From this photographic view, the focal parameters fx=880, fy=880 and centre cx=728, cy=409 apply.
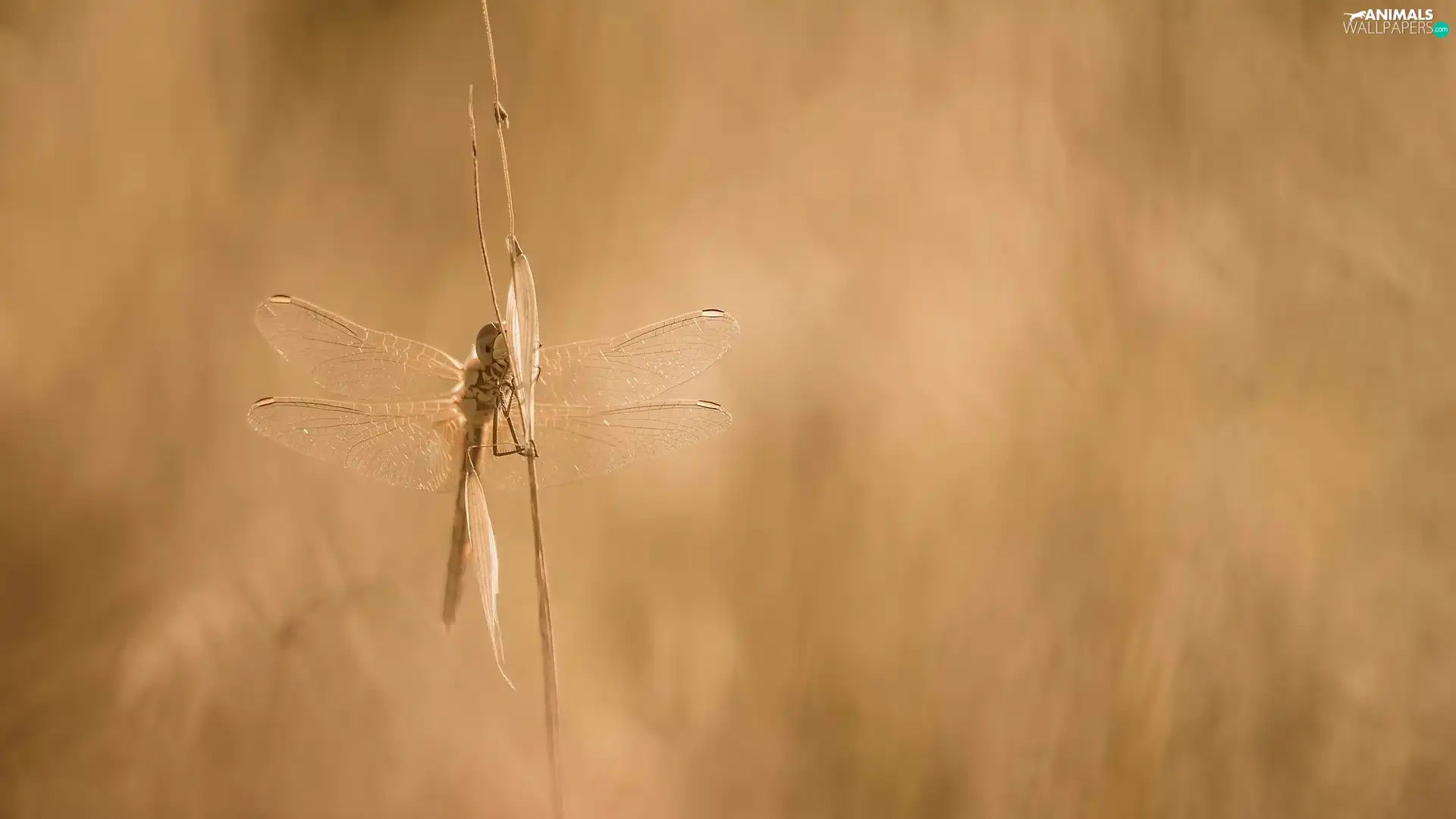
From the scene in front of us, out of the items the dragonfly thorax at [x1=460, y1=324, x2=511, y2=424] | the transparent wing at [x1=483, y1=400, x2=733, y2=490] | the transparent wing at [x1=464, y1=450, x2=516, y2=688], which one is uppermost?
the dragonfly thorax at [x1=460, y1=324, x2=511, y2=424]

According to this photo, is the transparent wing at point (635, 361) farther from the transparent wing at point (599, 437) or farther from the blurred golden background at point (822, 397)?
the blurred golden background at point (822, 397)

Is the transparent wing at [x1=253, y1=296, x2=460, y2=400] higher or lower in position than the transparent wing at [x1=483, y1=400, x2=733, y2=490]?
higher

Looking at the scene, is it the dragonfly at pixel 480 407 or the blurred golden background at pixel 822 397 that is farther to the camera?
the blurred golden background at pixel 822 397

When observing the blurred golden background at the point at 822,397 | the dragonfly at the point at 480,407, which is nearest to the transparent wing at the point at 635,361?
the dragonfly at the point at 480,407

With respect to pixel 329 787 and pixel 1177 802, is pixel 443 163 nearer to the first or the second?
pixel 329 787

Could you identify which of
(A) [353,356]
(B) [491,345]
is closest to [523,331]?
→ (B) [491,345]

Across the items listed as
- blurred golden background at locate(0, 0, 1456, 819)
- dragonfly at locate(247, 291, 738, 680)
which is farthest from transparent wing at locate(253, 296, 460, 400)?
blurred golden background at locate(0, 0, 1456, 819)

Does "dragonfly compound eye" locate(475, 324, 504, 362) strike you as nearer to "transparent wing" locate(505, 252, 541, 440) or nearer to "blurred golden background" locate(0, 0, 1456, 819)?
"transparent wing" locate(505, 252, 541, 440)

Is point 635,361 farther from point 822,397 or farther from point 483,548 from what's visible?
point 822,397

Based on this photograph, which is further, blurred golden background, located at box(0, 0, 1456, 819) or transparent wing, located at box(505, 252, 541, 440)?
blurred golden background, located at box(0, 0, 1456, 819)
